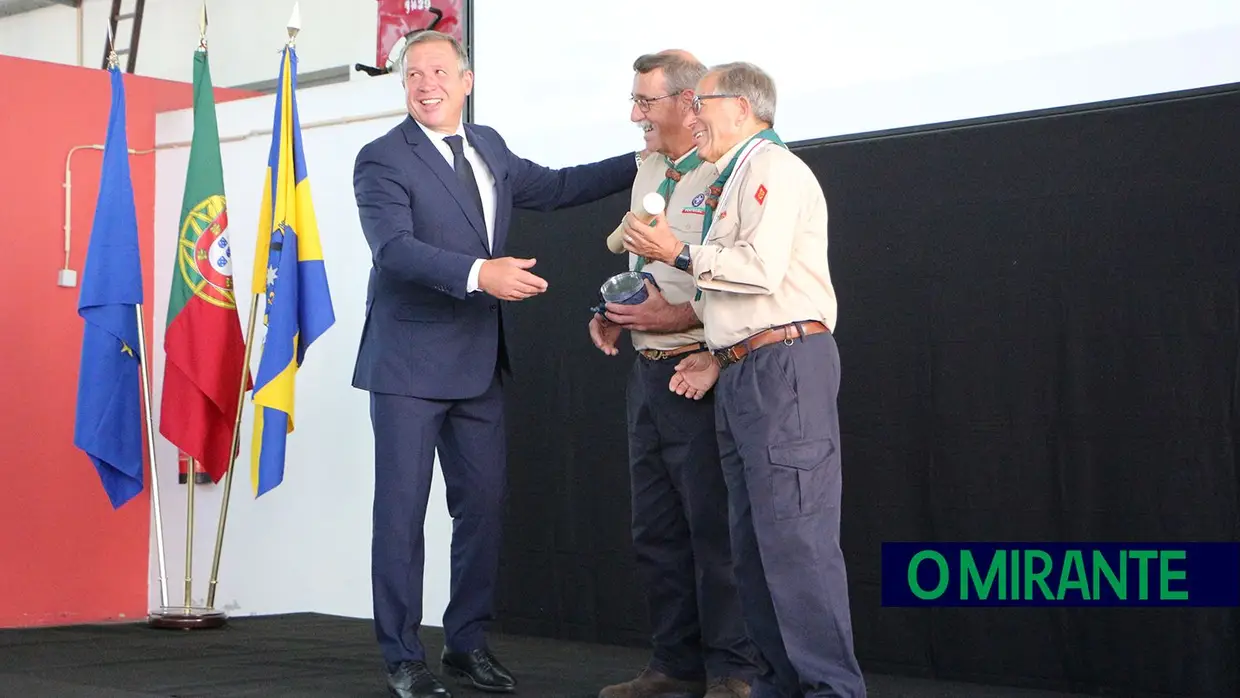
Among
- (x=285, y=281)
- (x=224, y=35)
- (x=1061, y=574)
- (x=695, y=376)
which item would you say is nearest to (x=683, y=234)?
(x=695, y=376)

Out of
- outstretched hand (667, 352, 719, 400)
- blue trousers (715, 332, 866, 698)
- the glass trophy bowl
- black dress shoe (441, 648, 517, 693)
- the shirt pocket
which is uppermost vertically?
the shirt pocket

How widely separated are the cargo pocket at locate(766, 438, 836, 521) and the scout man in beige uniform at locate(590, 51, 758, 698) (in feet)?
1.41

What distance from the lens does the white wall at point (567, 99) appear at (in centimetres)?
334

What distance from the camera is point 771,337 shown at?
8.30 ft

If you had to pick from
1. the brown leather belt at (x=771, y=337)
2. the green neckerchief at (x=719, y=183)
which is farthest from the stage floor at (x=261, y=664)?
the green neckerchief at (x=719, y=183)

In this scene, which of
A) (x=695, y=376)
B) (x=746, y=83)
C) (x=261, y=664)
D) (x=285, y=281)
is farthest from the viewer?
(x=285, y=281)

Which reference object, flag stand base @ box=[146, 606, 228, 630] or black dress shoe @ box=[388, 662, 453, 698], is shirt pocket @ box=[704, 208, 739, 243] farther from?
flag stand base @ box=[146, 606, 228, 630]

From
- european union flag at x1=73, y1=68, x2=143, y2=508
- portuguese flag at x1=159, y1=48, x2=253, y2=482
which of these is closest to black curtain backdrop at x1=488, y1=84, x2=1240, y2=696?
portuguese flag at x1=159, y1=48, x2=253, y2=482

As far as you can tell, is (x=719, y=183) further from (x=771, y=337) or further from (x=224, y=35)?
(x=224, y=35)

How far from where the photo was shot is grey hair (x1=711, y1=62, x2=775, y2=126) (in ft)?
8.53

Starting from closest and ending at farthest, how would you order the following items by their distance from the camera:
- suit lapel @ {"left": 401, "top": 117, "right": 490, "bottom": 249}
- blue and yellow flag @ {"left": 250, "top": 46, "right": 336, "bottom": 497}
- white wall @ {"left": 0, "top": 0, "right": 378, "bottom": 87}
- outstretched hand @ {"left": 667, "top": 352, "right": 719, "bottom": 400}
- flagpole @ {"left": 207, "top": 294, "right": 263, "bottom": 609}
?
outstretched hand @ {"left": 667, "top": 352, "right": 719, "bottom": 400} → suit lapel @ {"left": 401, "top": 117, "right": 490, "bottom": 249} → blue and yellow flag @ {"left": 250, "top": 46, "right": 336, "bottom": 497} → flagpole @ {"left": 207, "top": 294, "right": 263, "bottom": 609} → white wall @ {"left": 0, "top": 0, "right": 378, "bottom": 87}

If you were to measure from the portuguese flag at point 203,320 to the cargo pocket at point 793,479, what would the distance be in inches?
108

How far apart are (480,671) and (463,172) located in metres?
1.22

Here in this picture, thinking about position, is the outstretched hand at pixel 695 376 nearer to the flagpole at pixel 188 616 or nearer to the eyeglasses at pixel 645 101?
the eyeglasses at pixel 645 101
